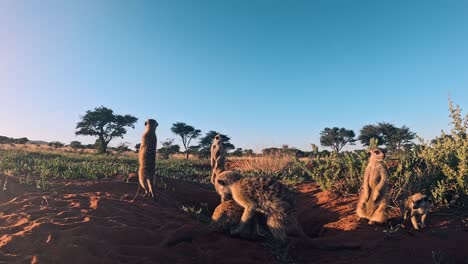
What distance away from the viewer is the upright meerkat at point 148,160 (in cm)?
597

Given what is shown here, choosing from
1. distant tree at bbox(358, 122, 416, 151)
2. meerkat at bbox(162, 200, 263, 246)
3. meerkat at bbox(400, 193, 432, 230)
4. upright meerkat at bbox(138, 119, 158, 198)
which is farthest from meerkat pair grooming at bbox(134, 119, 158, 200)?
distant tree at bbox(358, 122, 416, 151)

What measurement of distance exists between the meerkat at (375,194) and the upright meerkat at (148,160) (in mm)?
3631

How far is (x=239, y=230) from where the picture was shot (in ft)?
13.8

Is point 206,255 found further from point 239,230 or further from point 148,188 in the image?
point 148,188

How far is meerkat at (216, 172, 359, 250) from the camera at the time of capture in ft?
13.3

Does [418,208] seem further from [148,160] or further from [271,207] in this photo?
[148,160]

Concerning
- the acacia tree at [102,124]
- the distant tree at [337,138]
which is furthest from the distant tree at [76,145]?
the distant tree at [337,138]

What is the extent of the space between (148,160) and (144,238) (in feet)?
8.22

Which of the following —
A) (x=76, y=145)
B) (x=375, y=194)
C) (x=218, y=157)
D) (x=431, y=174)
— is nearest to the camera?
(x=375, y=194)

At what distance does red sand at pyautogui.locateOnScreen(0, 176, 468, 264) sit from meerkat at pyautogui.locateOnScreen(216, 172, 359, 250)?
221mm

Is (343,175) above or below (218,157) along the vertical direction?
below

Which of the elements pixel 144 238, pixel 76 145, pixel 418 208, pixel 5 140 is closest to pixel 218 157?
pixel 144 238

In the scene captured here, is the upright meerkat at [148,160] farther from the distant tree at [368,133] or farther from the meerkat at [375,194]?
the distant tree at [368,133]

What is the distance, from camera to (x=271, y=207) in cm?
416
